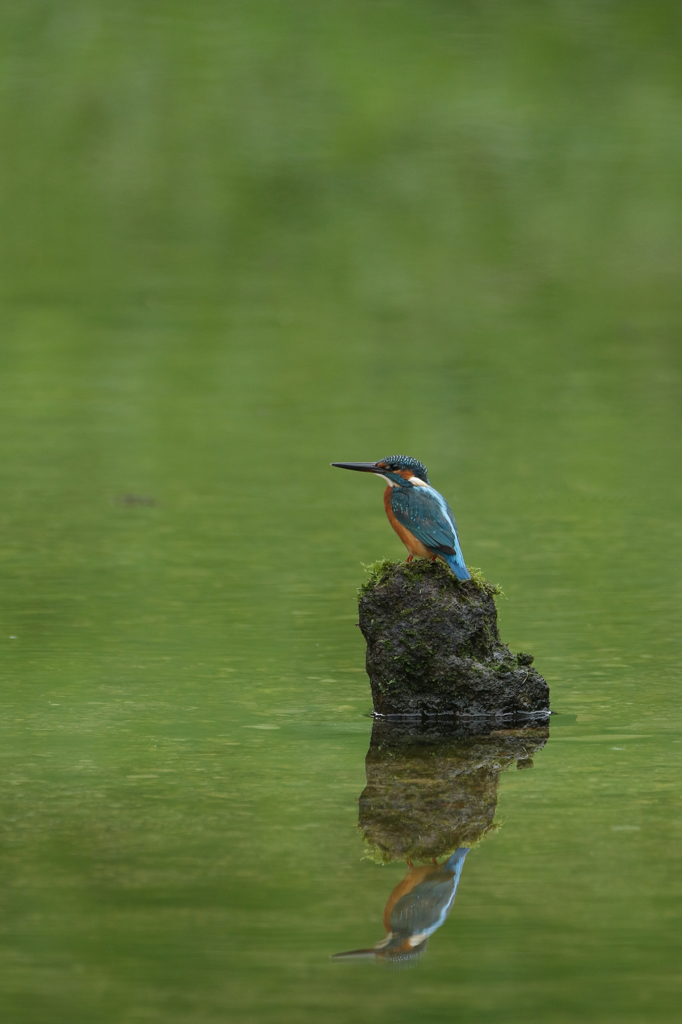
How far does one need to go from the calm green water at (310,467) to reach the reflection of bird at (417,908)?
8 centimetres

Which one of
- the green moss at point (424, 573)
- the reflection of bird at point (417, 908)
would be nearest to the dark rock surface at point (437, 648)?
the green moss at point (424, 573)

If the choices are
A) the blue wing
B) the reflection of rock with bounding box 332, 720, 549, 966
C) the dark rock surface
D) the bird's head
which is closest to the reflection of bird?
the reflection of rock with bounding box 332, 720, 549, 966

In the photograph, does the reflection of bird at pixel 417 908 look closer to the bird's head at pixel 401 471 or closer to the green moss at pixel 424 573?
the green moss at pixel 424 573

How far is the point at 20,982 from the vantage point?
17.6 feet

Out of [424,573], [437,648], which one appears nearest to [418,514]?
[424,573]

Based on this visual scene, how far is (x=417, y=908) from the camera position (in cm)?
603

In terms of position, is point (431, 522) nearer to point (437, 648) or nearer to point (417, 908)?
point (437, 648)

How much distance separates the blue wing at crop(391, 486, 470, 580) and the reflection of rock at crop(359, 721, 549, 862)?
82cm

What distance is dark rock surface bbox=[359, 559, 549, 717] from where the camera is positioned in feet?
28.1

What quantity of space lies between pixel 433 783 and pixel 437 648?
99 centimetres

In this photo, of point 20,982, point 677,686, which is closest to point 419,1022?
point 20,982

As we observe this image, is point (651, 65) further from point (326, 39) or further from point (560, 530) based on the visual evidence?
point (560, 530)

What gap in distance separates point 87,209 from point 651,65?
1713 centimetres

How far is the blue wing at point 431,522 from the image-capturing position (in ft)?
28.1
